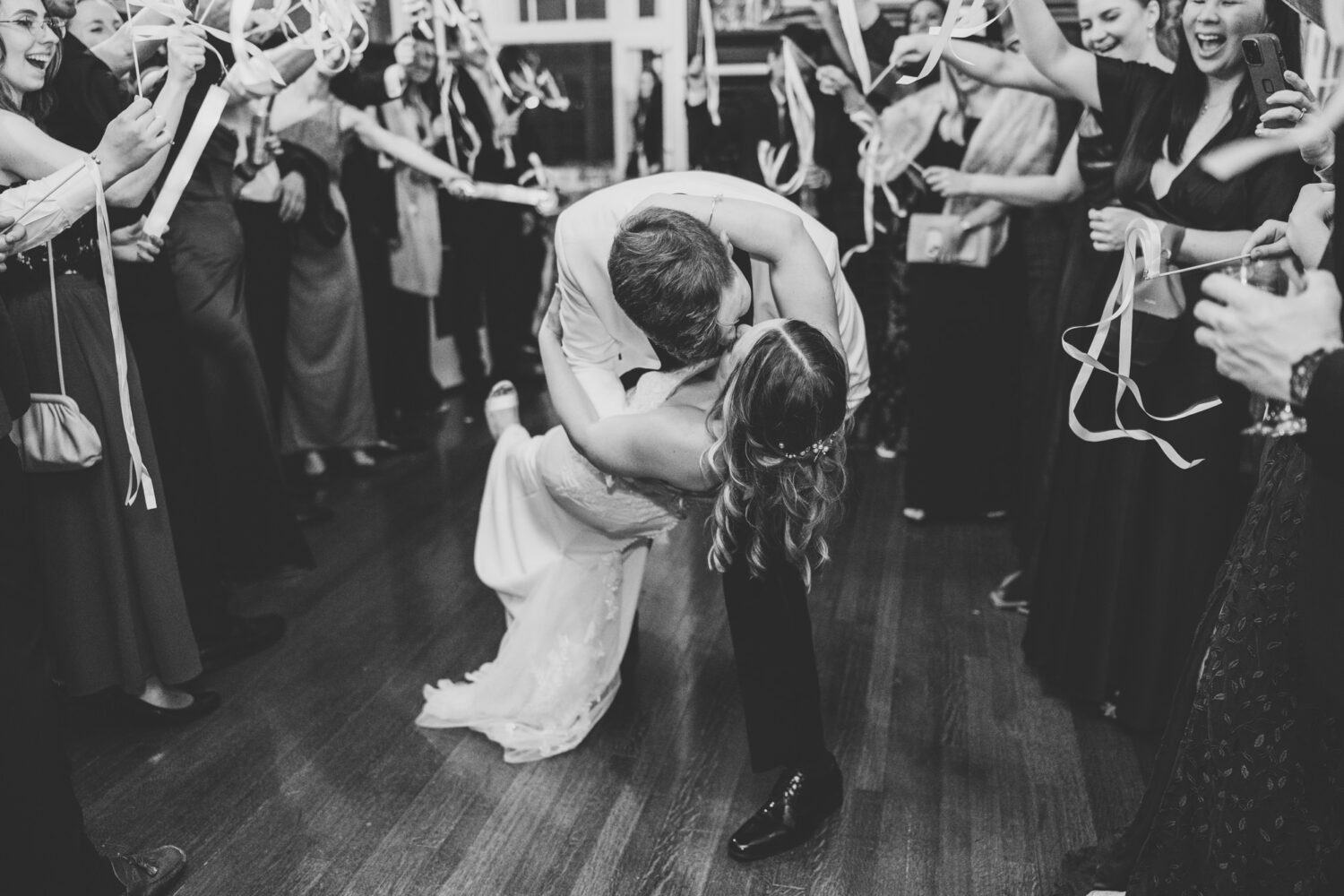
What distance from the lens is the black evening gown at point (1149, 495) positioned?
2.16 m

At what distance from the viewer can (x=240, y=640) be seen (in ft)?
9.25

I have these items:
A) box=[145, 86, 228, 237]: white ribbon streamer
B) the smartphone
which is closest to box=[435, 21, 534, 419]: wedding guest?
box=[145, 86, 228, 237]: white ribbon streamer

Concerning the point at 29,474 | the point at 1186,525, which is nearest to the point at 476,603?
the point at 29,474

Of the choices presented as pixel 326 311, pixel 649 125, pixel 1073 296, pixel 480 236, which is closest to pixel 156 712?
pixel 326 311

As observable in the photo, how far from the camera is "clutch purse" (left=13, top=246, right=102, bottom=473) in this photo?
2023 millimetres

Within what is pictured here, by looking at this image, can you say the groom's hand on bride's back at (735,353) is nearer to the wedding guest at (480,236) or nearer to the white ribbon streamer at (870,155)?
the white ribbon streamer at (870,155)

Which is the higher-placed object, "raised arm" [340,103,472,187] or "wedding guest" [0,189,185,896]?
"raised arm" [340,103,472,187]

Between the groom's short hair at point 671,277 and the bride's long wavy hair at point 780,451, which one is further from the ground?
the groom's short hair at point 671,277

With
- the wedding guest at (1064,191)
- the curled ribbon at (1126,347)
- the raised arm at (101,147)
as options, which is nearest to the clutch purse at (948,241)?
the wedding guest at (1064,191)

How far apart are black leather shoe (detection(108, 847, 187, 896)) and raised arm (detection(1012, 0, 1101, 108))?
2.35 metres

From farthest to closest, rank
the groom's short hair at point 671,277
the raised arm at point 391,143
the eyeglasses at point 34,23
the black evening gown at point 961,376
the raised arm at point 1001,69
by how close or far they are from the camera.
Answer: the black evening gown at point 961,376, the raised arm at point 391,143, the raised arm at point 1001,69, the eyeglasses at point 34,23, the groom's short hair at point 671,277

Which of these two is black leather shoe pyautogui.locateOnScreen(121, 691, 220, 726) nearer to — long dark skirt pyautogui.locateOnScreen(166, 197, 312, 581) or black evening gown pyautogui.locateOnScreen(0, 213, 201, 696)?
black evening gown pyautogui.locateOnScreen(0, 213, 201, 696)

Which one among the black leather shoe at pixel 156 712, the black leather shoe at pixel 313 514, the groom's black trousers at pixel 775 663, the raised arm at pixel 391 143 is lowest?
the black leather shoe at pixel 313 514

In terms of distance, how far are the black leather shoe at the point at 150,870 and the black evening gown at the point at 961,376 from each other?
261cm
